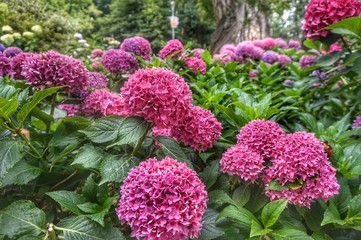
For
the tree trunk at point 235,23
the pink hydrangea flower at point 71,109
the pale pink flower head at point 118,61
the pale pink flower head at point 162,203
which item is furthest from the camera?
the tree trunk at point 235,23

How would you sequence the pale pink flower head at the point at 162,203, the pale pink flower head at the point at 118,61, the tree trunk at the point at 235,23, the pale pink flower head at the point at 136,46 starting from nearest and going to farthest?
1. the pale pink flower head at the point at 162,203
2. the pale pink flower head at the point at 118,61
3. the pale pink flower head at the point at 136,46
4. the tree trunk at the point at 235,23

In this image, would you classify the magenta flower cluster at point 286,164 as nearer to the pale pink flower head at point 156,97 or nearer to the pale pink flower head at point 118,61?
the pale pink flower head at point 156,97

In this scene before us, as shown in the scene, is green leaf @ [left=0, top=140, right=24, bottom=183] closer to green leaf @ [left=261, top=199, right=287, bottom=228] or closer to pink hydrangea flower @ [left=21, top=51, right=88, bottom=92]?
pink hydrangea flower @ [left=21, top=51, right=88, bottom=92]

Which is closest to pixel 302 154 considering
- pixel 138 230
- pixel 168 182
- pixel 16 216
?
pixel 168 182

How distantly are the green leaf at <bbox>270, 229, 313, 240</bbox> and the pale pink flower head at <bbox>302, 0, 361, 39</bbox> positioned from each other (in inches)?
53.9

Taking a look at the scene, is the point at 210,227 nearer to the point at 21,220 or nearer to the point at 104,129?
the point at 104,129

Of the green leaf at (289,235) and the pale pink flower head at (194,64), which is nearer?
the green leaf at (289,235)

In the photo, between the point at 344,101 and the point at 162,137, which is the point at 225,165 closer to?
the point at 162,137

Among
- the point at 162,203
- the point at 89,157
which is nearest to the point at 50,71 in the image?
the point at 89,157

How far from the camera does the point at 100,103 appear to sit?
154cm

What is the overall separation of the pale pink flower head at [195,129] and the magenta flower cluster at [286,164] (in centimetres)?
11

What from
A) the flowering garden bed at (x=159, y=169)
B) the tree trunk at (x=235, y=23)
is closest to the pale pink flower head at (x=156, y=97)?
the flowering garden bed at (x=159, y=169)

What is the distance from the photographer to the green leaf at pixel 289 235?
1.05 m

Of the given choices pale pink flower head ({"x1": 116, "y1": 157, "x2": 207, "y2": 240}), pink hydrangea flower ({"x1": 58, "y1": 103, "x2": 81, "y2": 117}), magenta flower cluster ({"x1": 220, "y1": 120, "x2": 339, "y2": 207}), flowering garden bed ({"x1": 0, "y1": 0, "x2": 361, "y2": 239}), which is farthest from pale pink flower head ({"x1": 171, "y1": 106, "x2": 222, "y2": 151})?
pink hydrangea flower ({"x1": 58, "y1": 103, "x2": 81, "y2": 117})
